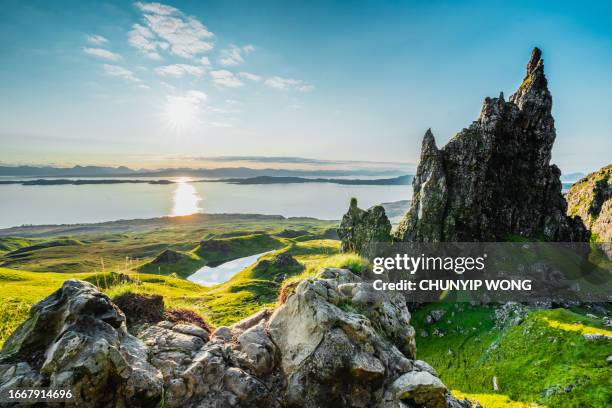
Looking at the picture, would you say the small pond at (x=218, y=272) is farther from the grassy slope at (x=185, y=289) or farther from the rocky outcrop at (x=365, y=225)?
the rocky outcrop at (x=365, y=225)

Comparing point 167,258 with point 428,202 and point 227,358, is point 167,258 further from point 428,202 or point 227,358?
point 227,358

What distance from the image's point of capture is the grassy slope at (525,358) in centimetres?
2888

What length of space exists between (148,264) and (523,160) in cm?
15604

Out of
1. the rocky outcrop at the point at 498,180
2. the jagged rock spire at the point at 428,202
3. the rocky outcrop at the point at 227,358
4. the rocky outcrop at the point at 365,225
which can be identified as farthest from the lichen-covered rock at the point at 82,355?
the jagged rock spire at the point at 428,202

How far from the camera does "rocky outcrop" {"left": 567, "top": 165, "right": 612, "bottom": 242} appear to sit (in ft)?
300

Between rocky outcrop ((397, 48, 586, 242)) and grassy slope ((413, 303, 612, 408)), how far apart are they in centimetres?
2044

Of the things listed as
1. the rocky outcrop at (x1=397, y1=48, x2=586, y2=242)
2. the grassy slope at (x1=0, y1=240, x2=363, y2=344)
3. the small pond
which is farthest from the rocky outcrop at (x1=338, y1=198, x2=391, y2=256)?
the small pond

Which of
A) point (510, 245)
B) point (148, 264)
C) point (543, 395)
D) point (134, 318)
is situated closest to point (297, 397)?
point (134, 318)

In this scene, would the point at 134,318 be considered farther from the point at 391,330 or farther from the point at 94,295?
the point at 391,330

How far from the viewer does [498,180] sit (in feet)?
253

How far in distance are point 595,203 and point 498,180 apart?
58.9m

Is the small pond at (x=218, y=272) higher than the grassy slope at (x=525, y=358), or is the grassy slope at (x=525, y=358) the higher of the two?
the grassy slope at (x=525, y=358)

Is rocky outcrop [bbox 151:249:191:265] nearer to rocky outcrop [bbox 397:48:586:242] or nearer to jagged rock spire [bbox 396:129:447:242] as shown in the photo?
jagged rock spire [bbox 396:129:447:242]

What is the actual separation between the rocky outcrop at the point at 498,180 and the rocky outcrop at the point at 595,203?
14.8 m
